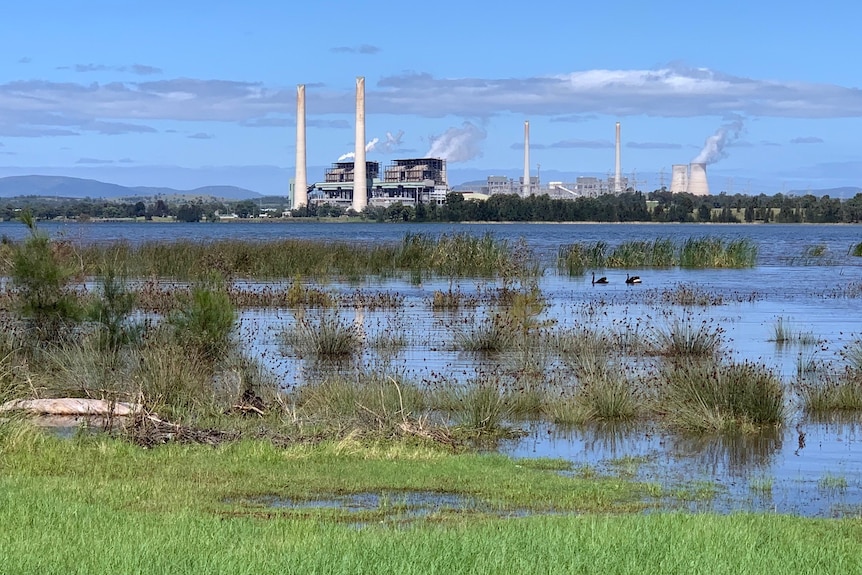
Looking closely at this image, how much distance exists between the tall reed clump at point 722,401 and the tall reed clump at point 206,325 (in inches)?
297

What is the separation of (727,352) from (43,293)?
510 inches

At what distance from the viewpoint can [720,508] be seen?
1081cm

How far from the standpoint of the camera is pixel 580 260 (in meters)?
51.3

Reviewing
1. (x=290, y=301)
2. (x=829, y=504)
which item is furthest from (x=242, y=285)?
(x=829, y=504)

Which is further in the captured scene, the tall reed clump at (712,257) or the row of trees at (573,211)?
the row of trees at (573,211)

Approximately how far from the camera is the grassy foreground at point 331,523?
7.69 m

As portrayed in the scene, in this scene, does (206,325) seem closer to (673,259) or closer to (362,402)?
(362,402)

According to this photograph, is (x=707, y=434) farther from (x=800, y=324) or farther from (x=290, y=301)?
(x=290, y=301)

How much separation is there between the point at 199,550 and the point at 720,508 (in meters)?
5.14

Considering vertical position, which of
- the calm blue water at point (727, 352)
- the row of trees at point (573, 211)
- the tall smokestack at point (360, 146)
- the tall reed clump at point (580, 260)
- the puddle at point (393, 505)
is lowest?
the calm blue water at point (727, 352)

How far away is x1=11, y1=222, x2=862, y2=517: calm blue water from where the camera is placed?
1232cm

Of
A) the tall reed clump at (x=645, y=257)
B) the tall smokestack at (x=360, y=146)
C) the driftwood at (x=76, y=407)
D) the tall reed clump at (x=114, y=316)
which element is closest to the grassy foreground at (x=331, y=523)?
the driftwood at (x=76, y=407)

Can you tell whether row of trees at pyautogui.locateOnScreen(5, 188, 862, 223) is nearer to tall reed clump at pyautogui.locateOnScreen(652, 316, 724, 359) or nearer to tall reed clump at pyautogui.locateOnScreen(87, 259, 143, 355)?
tall reed clump at pyautogui.locateOnScreen(652, 316, 724, 359)

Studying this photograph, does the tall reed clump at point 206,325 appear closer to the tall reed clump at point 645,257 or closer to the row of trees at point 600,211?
the tall reed clump at point 645,257
